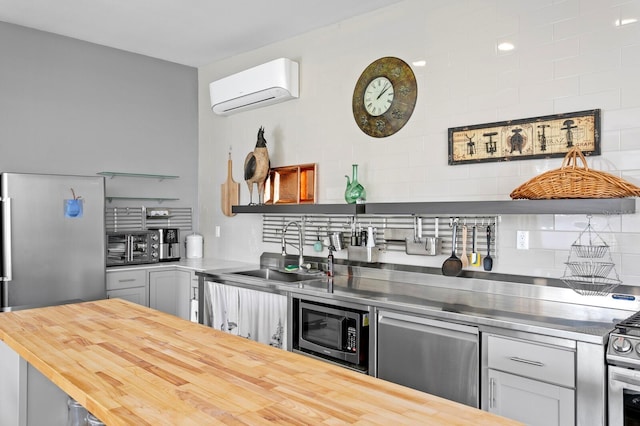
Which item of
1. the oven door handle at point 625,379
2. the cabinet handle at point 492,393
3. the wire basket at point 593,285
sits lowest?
the cabinet handle at point 492,393

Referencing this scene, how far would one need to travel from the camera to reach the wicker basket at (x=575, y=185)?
7.75 ft

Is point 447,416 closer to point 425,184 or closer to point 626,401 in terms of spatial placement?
point 626,401

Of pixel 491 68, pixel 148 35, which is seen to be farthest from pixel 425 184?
pixel 148 35

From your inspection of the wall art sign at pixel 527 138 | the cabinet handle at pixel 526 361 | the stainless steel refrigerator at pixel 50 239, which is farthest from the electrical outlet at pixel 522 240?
the stainless steel refrigerator at pixel 50 239

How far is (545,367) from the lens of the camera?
2.18 meters

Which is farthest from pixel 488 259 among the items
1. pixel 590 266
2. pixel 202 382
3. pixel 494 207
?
pixel 202 382

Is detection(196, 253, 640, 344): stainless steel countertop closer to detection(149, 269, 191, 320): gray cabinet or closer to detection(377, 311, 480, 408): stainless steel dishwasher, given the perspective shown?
detection(377, 311, 480, 408): stainless steel dishwasher

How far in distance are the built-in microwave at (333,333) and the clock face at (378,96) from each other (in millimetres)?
1530

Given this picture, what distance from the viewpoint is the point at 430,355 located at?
2.59 meters

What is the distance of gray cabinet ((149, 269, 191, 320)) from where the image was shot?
4.57 m

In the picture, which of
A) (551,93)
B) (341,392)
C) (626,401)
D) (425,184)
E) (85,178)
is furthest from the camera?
(85,178)

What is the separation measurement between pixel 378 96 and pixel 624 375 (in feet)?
8.05

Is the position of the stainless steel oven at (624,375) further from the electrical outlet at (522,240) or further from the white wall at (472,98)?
the electrical outlet at (522,240)

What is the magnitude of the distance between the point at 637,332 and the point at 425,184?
5.62 feet
